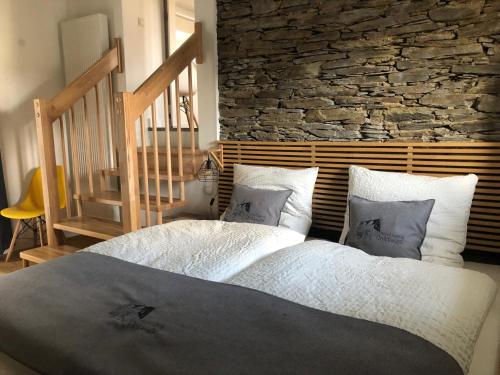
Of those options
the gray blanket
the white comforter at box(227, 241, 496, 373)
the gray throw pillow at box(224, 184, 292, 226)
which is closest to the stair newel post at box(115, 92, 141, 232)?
the gray throw pillow at box(224, 184, 292, 226)

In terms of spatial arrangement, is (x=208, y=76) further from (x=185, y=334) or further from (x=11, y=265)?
(x=185, y=334)

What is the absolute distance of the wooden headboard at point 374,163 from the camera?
2.22 m

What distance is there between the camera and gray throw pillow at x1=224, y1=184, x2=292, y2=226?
2.53m

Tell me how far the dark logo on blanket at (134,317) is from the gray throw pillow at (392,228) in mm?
1211

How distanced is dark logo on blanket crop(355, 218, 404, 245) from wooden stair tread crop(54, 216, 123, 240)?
1.69 meters

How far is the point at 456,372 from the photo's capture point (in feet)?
3.52

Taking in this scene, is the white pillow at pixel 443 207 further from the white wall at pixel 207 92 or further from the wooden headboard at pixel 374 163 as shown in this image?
the white wall at pixel 207 92

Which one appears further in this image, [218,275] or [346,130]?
[346,130]

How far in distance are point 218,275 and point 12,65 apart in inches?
130

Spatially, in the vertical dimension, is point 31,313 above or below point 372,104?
below

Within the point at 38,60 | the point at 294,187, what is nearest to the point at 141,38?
the point at 38,60

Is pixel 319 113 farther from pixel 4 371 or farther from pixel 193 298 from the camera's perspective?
pixel 4 371

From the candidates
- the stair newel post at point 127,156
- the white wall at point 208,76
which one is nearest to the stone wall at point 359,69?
the white wall at point 208,76

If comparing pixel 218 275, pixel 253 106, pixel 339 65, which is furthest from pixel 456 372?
pixel 253 106
